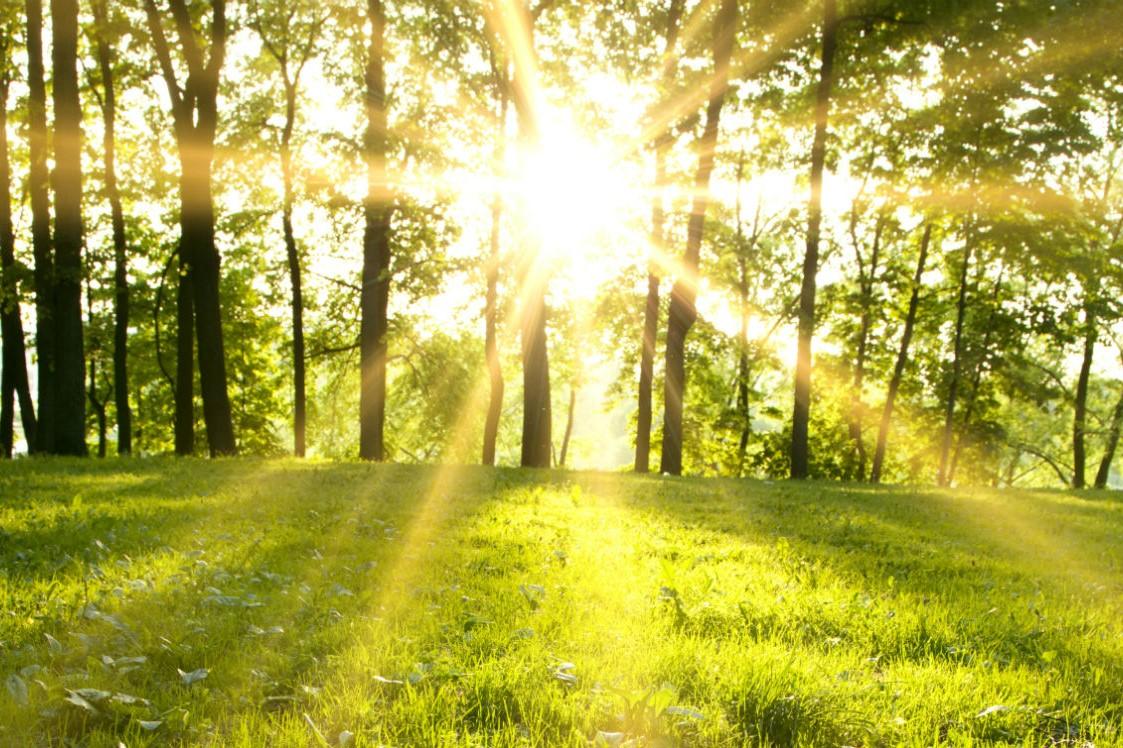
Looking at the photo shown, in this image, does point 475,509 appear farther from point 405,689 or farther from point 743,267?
point 743,267

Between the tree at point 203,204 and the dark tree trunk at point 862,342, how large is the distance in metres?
26.2

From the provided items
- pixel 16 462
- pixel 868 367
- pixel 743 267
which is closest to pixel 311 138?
pixel 16 462

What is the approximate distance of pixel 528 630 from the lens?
14.4 feet

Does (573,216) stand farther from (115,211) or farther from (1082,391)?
(1082,391)

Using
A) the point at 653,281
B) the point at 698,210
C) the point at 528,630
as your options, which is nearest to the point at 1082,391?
the point at 653,281

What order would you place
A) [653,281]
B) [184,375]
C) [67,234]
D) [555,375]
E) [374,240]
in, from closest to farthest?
1. [67,234]
2. [184,375]
3. [374,240]
4. [653,281]
5. [555,375]

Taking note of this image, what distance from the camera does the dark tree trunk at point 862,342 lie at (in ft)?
112

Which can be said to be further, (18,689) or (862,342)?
(862,342)

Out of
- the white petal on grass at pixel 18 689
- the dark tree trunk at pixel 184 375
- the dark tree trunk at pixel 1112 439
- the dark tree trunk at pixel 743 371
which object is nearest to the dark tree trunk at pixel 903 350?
the dark tree trunk at pixel 743 371

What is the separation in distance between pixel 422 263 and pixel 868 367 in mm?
23336

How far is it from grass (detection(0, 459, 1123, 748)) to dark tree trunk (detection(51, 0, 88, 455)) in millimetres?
7688

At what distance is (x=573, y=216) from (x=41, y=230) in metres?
15.3

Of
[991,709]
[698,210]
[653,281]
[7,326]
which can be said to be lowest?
[991,709]

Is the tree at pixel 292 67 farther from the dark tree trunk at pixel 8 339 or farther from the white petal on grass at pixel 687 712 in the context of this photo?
the white petal on grass at pixel 687 712
